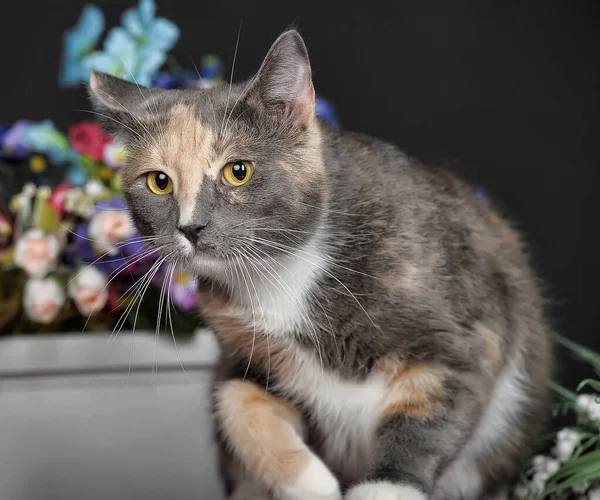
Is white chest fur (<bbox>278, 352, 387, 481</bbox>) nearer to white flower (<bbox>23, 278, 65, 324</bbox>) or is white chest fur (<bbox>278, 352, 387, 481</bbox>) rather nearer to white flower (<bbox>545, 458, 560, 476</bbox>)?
white flower (<bbox>545, 458, 560, 476</bbox>)

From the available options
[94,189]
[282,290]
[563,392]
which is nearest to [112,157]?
[94,189]

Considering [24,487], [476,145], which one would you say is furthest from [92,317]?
[476,145]

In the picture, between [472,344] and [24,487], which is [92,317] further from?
[472,344]

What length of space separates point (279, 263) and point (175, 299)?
525 millimetres

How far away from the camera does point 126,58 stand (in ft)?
6.12

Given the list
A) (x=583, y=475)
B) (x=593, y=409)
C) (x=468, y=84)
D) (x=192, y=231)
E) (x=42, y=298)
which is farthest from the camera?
(x=468, y=84)

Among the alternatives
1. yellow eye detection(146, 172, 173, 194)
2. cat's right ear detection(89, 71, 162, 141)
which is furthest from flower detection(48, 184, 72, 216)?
yellow eye detection(146, 172, 173, 194)

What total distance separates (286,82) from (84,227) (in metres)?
0.74

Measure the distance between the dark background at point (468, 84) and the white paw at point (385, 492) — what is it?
47.0 inches

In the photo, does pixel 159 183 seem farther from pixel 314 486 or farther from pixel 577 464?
pixel 577 464

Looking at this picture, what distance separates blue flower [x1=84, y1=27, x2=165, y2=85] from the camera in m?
1.84

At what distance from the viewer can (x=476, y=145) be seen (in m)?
2.38

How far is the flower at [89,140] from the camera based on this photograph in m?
1.89

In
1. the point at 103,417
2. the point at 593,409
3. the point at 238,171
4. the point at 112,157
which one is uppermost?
the point at 238,171
